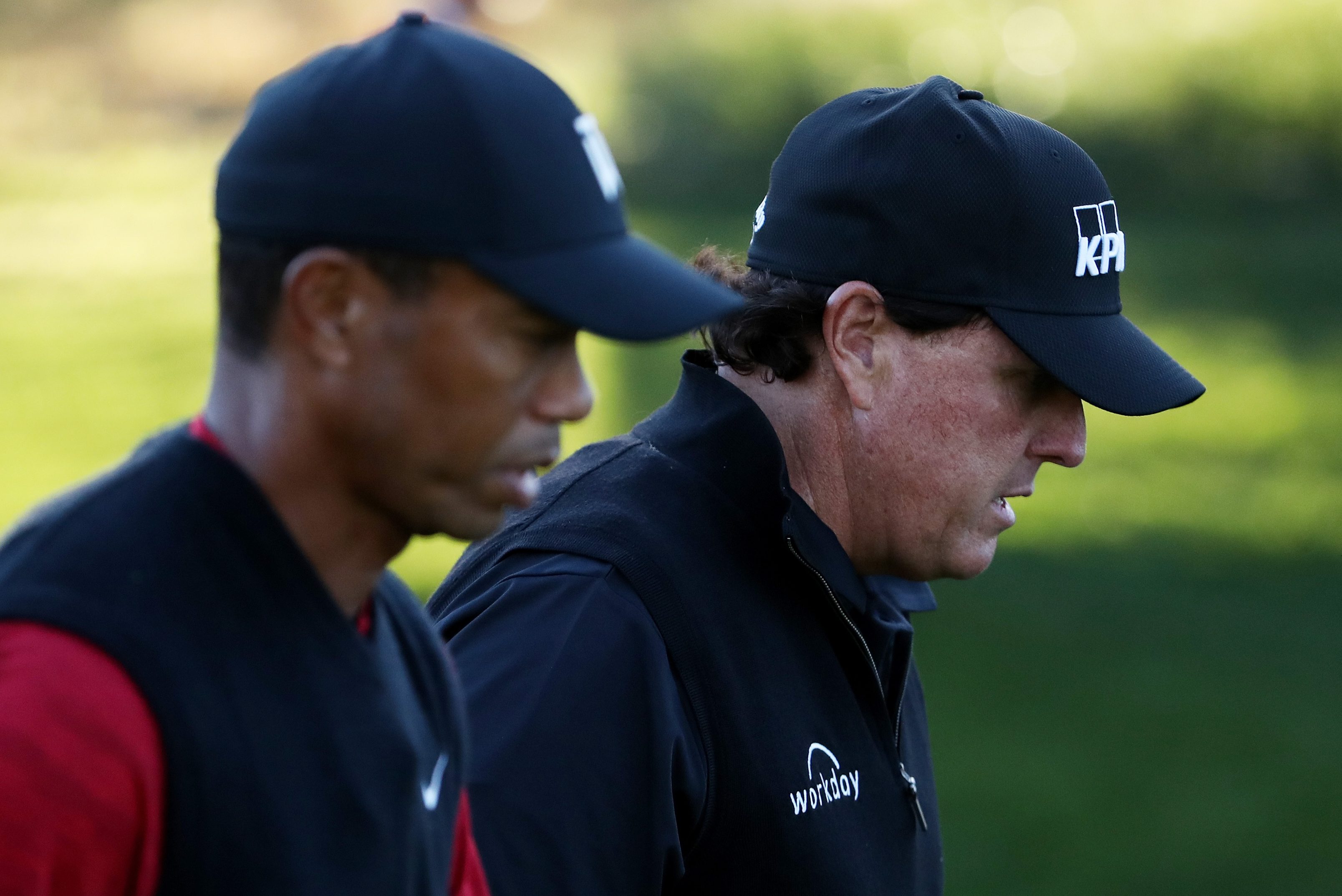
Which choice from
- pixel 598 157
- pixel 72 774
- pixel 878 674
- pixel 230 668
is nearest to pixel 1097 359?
pixel 878 674

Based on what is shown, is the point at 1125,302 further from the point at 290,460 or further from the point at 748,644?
the point at 290,460

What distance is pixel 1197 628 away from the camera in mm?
6348

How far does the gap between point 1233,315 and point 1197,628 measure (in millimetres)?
3976

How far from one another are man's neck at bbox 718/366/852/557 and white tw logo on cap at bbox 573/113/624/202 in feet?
2.63

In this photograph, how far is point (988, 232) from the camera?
2.05m

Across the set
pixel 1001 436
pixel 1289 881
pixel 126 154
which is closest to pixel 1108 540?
pixel 1289 881

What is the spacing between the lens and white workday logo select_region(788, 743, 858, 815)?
188cm

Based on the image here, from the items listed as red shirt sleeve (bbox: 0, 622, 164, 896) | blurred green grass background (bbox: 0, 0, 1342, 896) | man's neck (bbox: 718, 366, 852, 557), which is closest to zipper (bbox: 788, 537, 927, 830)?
man's neck (bbox: 718, 366, 852, 557)

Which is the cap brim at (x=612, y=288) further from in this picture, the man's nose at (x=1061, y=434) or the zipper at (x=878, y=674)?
the man's nose at (x=1061, y=434)

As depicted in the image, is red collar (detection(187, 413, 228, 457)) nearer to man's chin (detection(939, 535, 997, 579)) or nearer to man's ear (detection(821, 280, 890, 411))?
man's ear (detection(821, 280, 890, 411))

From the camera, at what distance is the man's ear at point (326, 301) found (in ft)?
4.04

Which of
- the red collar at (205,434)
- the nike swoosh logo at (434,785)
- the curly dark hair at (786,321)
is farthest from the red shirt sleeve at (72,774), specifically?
A: the curly dark hair at (786,321)

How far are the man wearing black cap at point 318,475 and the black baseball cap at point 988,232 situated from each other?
0.74m

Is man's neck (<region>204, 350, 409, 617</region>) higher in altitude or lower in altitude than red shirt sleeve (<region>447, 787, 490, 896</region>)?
higher
